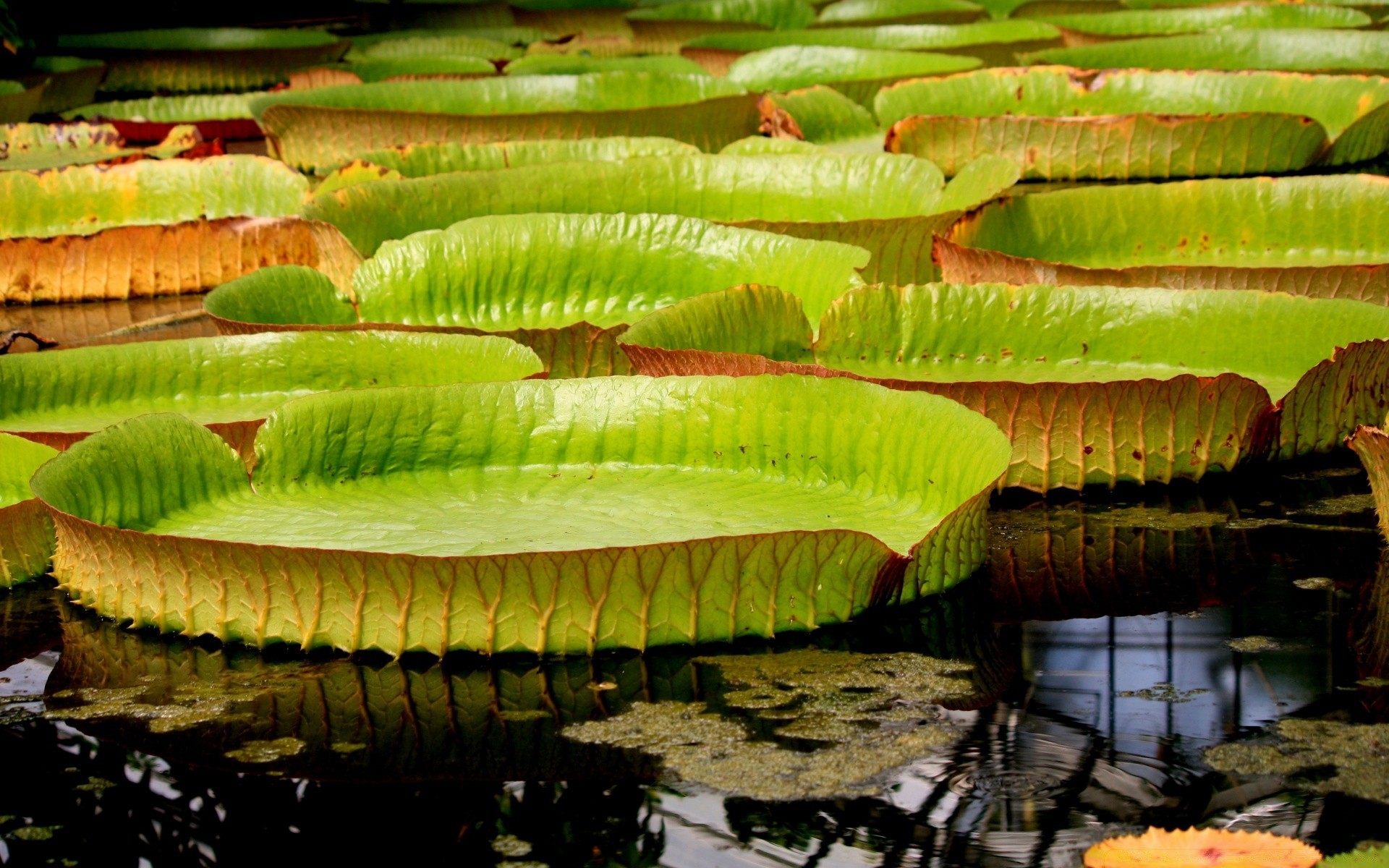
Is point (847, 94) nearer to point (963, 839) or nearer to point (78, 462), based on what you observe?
point (78, 462)

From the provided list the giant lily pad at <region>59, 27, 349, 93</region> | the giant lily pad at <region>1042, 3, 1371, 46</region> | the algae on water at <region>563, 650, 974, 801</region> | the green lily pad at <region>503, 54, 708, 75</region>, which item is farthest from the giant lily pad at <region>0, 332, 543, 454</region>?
the giant lily pad at <region>1042, 3, 1371, 46</region>

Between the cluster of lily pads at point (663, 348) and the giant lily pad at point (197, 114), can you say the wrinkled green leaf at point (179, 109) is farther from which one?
the cluster of lily pads at point (663, 348)

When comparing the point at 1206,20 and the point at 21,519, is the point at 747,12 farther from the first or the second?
the point at 21,519

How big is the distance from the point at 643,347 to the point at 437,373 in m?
0.40

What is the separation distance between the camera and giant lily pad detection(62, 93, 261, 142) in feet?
19.9

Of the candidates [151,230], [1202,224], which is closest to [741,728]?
[1202,224]

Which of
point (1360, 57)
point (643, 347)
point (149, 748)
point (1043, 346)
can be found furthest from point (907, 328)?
point (1360, 57)

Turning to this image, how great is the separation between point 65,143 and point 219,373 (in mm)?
3289

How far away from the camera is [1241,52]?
6.19m

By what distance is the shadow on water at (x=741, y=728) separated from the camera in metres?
1.33

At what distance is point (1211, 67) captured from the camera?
629 cm

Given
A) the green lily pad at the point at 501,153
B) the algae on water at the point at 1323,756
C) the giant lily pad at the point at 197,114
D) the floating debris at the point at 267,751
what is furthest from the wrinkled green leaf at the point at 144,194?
the algae on water at the point at 1323,756

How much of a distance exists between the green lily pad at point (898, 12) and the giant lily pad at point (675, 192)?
5147mm

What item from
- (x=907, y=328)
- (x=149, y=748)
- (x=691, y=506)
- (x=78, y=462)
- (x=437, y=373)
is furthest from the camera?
(x=907, y=328)
